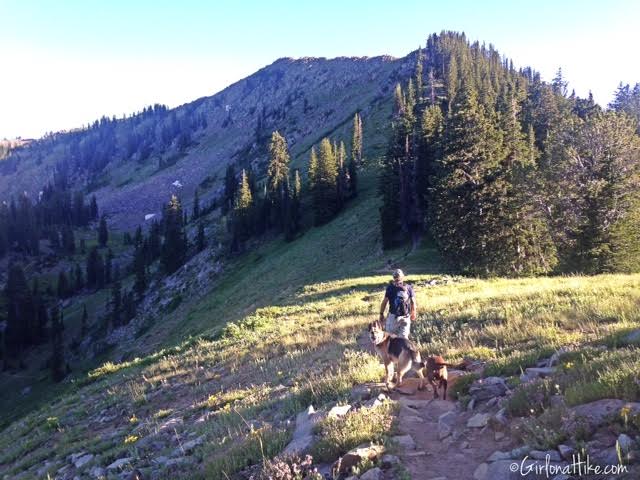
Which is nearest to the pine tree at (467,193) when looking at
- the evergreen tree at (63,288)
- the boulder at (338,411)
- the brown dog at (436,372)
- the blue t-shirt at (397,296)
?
the blue t-shirt at (397,296)

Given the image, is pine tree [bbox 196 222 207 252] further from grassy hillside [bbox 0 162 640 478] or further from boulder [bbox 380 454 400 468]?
boulder [bbox 380 454 400 468]

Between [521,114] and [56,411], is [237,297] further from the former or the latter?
[521,114]

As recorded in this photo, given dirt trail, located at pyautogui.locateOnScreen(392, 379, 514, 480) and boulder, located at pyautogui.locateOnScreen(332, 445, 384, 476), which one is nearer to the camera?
dirt trail, located at pyautogui.locateOnScreen(392, 379, 514, 480)

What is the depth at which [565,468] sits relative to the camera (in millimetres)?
4543

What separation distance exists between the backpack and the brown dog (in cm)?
277

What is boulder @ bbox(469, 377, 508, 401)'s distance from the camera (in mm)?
7176

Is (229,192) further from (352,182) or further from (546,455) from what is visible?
(546,455)

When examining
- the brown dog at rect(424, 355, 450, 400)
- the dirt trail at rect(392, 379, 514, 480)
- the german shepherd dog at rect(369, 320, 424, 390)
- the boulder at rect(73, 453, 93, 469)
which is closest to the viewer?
the dirt trail at rect(392, 379, 514, 480)

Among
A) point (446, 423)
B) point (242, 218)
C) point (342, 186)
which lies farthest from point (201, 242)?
point (446, 423)

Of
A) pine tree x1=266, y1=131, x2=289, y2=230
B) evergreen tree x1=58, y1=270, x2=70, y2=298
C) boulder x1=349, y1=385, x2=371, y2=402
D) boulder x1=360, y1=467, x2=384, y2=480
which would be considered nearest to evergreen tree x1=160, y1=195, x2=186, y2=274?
pine tree x1=266, y1=131, x2=289, y2=230

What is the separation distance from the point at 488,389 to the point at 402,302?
3.62m

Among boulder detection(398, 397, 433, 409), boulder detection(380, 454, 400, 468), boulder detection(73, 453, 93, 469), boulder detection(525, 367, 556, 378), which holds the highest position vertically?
boulder detection(525, 367, 556, 378)

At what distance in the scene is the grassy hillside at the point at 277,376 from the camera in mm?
6977

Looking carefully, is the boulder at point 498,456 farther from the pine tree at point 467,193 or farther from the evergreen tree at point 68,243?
the evergreen tree at point 68,243
